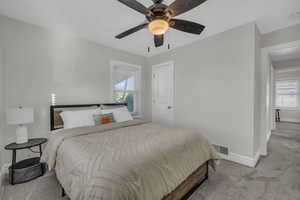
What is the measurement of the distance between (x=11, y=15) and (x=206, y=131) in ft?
13.5

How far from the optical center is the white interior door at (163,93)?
3725 mm

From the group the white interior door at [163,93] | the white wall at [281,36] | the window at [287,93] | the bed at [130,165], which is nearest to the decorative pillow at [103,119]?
the bed at [130,165]

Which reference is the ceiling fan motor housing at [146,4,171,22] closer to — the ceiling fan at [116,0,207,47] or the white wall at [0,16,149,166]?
the ceiling fan at [116,0,207,47]

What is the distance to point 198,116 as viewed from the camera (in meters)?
3.13

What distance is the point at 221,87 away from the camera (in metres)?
2.73

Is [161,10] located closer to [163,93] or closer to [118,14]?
[118,14]

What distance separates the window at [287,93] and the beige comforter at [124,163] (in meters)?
7.00

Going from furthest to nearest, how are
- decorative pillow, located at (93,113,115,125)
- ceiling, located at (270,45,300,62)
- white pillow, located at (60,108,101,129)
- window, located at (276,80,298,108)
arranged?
window, located at (276,80,298,108), ceiling, located at (270,45,300,62), decorative pillow, located at (93,113,115,125), white pillow, located at (60,108,101,129)

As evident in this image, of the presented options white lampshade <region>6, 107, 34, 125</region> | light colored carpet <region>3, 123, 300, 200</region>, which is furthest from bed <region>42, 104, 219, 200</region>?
white lampshade <region>6, 107, 34, 125</region>

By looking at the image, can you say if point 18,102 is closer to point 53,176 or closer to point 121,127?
point 53,176

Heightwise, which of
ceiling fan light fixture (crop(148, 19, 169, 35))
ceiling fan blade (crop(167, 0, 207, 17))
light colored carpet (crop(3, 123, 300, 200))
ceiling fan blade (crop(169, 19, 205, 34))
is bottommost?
light colored carpet (crop(3, 123, 300, 200))

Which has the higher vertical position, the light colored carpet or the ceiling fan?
the ceiling fan

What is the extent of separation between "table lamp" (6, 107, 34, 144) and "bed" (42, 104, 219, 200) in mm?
519

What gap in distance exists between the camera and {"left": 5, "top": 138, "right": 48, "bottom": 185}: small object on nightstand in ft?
6.12
